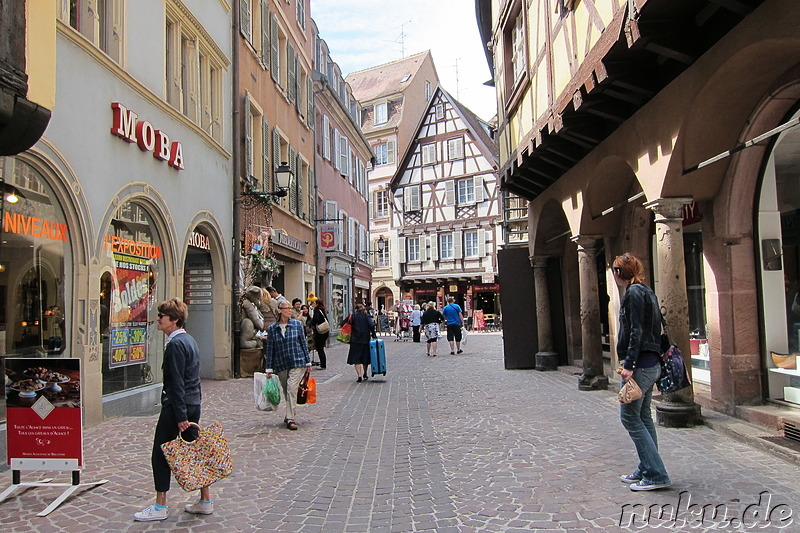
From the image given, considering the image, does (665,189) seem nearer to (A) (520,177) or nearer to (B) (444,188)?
(A) (520,177)

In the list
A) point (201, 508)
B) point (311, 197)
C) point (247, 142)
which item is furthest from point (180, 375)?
point (311, 197)

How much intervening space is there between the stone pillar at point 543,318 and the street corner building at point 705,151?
142 inches

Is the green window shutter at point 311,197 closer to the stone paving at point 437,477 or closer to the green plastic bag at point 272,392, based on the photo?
the stone paving at point 437,477

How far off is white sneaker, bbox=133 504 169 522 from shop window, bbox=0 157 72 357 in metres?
3.27

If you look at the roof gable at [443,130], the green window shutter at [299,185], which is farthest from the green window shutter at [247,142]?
the roof gable at [443,130]

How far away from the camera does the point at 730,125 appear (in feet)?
22.7

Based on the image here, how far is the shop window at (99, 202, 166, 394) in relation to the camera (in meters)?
8.66

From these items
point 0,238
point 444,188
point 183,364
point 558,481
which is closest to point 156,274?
point 0,238

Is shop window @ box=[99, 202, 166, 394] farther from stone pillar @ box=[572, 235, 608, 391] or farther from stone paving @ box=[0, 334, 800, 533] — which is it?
stone pillar @ box=[572, 235, 608, 391]

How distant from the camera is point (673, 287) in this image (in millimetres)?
7133

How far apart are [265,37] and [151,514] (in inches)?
557

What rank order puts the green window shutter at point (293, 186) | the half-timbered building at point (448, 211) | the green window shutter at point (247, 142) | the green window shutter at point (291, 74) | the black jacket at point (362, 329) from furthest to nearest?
1. the half-timbered building at point (448, 211)
2. the green window shutter at point (291, 74)
3. the green window shutter at point (293, 186)
4. the green window shutter at point (247, 142)
5. the black jacket at point (362, 329)

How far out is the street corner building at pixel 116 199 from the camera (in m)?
6.89

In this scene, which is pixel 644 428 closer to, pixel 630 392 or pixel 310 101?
pixel 630 392
